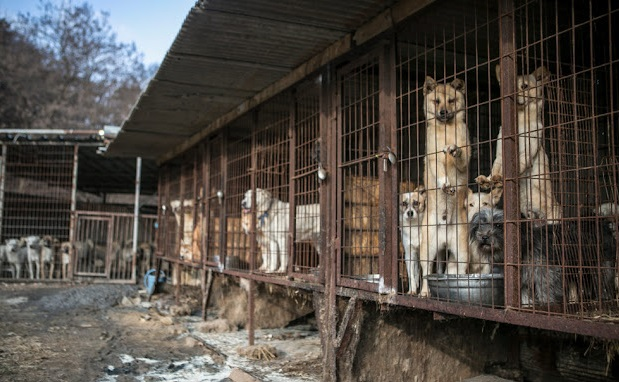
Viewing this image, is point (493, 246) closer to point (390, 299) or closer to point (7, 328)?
point (390, 299)

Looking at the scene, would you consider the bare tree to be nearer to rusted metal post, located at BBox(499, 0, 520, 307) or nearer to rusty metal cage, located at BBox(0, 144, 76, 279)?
rusty metal cage, located at BBox(0, 144, 76, 279)

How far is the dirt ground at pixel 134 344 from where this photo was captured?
6.66m

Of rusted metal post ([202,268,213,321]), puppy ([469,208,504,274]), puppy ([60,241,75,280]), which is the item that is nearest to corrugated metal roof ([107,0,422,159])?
puppy ([469,208,504,274])

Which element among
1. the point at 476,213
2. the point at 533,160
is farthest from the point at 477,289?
the point at 533,160

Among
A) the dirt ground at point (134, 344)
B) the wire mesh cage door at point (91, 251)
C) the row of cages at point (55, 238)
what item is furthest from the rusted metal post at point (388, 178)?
the wire mesh cage door at point (91, 251)

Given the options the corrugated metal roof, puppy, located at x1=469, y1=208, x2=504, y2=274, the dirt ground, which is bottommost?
the dirt ground

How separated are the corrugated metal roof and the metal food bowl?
92.5 inches

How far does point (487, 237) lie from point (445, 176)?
3.34 feet

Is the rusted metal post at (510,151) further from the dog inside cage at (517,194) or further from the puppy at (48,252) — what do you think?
the puppy at (48,252)

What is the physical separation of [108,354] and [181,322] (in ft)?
8.48

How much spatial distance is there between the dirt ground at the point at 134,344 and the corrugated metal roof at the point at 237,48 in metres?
3.77

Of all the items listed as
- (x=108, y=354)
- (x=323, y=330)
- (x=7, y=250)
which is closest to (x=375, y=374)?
(x=323, y=330)

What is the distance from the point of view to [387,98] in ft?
16.9

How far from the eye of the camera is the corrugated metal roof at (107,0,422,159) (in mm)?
5039
